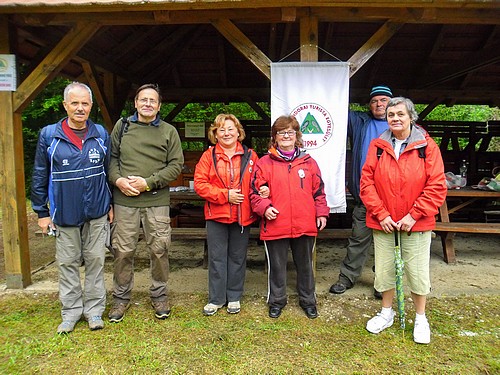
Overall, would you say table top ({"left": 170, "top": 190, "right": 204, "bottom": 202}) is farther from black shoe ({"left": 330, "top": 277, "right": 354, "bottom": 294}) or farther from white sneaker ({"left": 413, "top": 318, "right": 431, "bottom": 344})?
white sneaker ({"left": 413, "top": 318, "right": 431, "bottom": 344})

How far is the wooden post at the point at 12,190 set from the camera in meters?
4.02

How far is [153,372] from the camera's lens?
8.95 feet

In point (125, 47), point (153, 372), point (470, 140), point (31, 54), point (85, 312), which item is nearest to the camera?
point (153, 372)

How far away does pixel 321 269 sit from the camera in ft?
16.3

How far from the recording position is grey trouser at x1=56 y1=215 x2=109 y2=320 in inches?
127

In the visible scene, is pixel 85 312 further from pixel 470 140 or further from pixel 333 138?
pixel 470 140

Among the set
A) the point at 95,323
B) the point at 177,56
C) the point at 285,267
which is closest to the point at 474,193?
the point at 285,267

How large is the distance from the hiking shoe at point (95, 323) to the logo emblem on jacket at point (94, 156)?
4.49 ft

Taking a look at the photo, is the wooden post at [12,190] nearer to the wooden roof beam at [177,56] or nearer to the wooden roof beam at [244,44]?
the wooden roof beam at [244,44]

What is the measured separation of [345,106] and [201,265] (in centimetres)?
282

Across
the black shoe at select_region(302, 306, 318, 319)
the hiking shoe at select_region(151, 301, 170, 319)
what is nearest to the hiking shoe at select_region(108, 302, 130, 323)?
the hiking shoe at select_region(151, 301, 170, 319)

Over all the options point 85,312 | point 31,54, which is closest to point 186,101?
point 31,54

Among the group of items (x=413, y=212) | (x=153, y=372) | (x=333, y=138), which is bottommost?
(x=153, y=372)

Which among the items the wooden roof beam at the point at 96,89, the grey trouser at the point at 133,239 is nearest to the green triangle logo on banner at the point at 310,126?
the grey trouser at the point at 133,239
